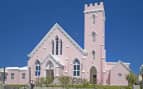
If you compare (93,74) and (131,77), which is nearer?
(131,77)

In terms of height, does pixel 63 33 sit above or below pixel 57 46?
above

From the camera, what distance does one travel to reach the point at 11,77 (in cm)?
8500

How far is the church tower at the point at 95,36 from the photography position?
255ft

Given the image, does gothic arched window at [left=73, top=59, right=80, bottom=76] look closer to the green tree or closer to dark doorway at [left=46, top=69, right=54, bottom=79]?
dark doorway at [left=46, top=69, right=54, bottom=79]

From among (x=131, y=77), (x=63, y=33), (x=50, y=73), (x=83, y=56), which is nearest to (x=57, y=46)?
(x=63, y=33)

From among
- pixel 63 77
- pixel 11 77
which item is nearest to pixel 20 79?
pixel 11 77

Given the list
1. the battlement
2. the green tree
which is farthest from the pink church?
the green tree

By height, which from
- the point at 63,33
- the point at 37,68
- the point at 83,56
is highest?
the point at 63,33

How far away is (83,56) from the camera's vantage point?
3110 inches

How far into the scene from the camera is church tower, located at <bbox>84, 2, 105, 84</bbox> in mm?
77688

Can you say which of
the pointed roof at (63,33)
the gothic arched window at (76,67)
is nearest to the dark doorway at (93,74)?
the gothic arched window at (76,67)

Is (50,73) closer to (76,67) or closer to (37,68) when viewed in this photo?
(37,68)

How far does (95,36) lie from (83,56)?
3.85 m

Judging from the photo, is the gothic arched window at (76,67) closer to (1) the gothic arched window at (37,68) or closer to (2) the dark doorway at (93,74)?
(2) the dark doorway at (93,74)
